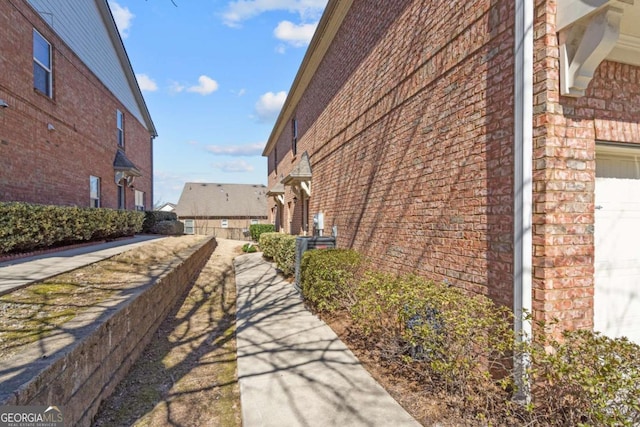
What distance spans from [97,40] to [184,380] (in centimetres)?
1636

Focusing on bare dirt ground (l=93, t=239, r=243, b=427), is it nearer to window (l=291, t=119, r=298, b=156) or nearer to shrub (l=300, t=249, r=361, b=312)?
shrub (l=300, t=249, r=361, b=312)

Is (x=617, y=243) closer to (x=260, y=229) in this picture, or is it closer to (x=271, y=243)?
(x=271, y=243)

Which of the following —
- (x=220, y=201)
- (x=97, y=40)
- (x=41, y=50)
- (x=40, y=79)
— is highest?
(x=97, y=40)

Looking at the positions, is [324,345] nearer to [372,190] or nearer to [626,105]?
[372,190]

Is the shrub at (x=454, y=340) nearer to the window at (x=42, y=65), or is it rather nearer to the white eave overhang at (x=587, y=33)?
the white eave overhang at (x=587, y=33)

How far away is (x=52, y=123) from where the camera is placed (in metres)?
10.4

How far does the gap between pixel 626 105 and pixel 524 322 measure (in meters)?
2.36

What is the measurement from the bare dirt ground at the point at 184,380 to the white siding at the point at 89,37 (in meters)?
10.4

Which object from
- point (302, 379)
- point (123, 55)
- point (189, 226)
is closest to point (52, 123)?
point (123, 55)

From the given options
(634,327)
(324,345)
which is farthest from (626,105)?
(324,345)

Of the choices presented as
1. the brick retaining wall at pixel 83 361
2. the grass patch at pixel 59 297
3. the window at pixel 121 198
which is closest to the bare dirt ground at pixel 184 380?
the brick retaining wall at pixel 83 361

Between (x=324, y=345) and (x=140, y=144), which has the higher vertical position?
(x=140, y=144)

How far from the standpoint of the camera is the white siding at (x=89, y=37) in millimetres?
10977

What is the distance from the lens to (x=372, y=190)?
6508 millimetres
